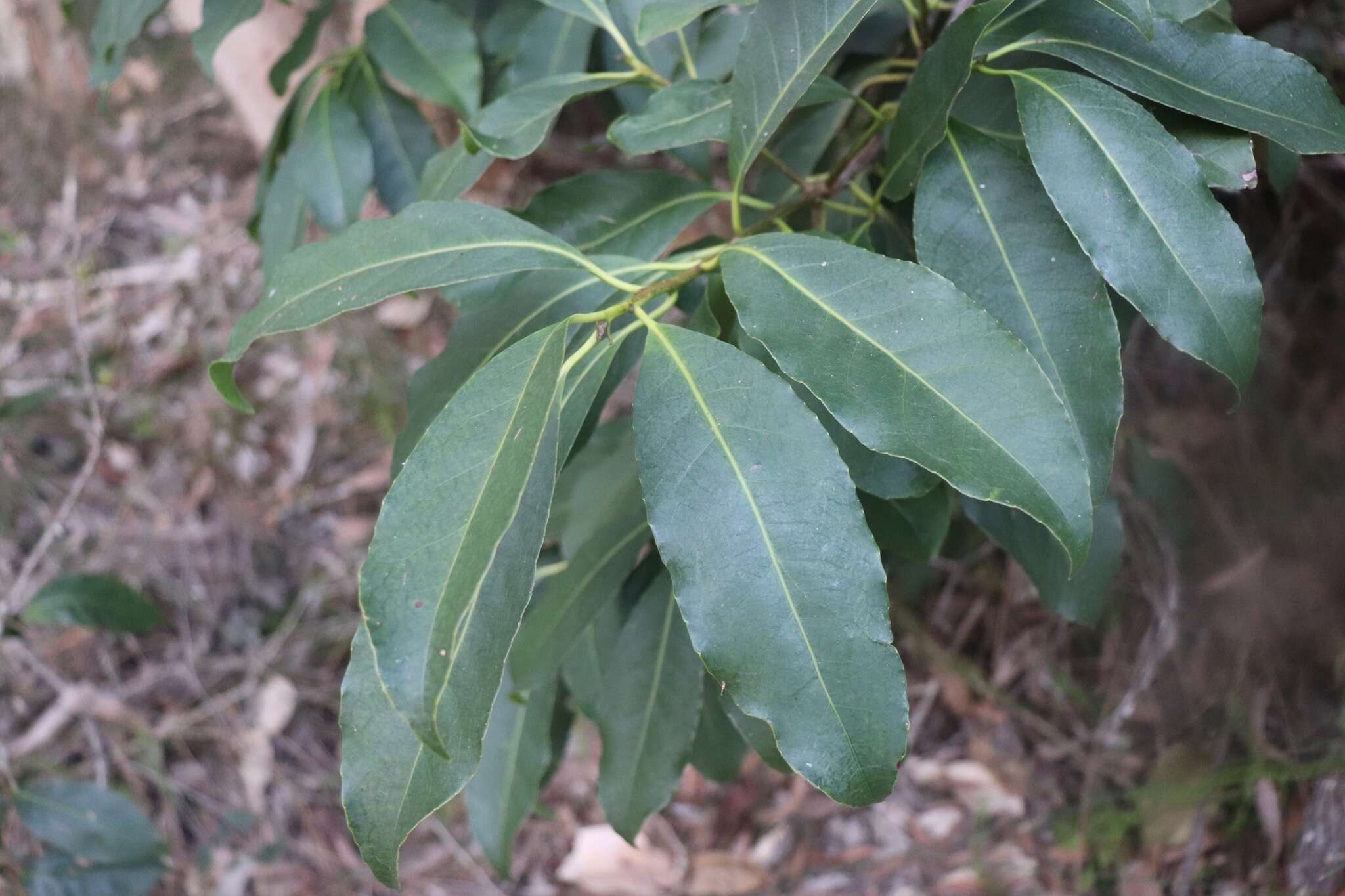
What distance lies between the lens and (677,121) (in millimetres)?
799

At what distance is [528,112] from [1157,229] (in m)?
0.54

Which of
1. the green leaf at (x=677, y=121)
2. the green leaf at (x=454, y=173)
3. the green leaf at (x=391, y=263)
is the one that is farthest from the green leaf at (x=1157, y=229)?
the green leaf at (x=454, y=173)

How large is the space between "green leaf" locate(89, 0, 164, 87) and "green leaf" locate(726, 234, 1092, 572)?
0.79m

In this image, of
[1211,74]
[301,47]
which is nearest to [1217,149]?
[1211,74]

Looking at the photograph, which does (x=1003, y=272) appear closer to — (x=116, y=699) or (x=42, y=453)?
Result: (x=116, y=699)

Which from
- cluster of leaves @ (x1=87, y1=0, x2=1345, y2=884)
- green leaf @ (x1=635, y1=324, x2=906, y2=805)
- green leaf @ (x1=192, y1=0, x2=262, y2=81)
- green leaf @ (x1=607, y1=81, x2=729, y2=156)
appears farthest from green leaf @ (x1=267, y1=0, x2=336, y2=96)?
green leaf @ (x1=635, y1=324, x2=906, y2=805)

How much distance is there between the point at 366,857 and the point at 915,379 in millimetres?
475

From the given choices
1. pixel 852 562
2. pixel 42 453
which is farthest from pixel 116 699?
pixel 852 562

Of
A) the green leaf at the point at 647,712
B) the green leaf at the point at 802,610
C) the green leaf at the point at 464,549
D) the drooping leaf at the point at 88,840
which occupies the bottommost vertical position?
the drooping leaf at the point at 88,840

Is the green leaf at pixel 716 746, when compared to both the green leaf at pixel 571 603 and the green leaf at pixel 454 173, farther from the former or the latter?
the green leaf at pixel 454 173

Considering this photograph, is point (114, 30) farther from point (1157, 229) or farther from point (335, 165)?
point (1157, 229)

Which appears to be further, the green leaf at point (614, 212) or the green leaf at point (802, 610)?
the green leaf at point (614, 212)

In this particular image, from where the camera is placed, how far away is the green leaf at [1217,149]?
0.70 metres

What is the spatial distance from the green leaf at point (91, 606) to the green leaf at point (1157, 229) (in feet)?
5.33
